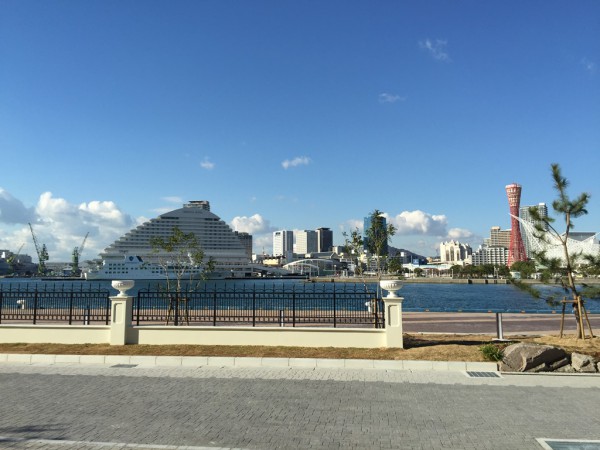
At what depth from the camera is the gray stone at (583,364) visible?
465 inches

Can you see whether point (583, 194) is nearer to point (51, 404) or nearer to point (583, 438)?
point (583, 438)

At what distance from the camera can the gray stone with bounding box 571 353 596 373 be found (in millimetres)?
11805

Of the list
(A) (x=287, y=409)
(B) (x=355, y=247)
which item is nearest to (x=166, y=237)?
(B) (x=355, y=247)

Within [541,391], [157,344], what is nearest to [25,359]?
[157,344]

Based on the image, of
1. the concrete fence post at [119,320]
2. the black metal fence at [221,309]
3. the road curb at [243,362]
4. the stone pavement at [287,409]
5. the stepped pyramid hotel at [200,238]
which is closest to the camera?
the stone pavement at [287,409]

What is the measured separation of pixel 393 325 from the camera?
14.1 m

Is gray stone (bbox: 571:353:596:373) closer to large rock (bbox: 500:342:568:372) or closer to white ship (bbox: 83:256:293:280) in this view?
large rock (bbox: 500:342:568:372)

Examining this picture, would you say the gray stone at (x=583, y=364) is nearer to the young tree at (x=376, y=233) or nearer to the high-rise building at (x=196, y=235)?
the young tree at (x=376, y=233)

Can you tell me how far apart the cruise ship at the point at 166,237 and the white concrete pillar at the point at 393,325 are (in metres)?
109

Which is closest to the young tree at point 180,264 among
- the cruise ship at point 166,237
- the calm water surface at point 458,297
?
the calm water surface at point 458,297

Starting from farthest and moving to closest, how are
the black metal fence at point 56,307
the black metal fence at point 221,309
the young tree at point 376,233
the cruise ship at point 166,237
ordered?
1. the cruise ship at point 166,237
2. the young tree at point 376,233
3. the black metal fence at point 56,307
4. the black metal fence at point 221,309

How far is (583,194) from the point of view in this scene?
52.5 feet

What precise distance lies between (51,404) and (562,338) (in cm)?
1528

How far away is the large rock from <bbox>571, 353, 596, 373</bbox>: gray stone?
25 cm
